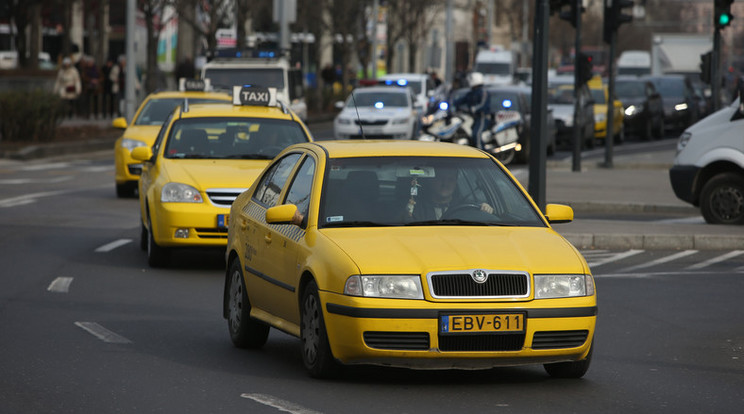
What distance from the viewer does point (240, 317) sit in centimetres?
969

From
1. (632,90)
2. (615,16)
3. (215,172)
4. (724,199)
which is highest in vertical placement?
(615,16)

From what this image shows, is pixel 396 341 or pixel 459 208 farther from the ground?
pixel 459 208

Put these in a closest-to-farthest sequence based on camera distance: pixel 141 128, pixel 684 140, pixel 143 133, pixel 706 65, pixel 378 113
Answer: pixel 684 140
pixel 143 133
pixel 141 128
pixel 706 65
pixel 378 113

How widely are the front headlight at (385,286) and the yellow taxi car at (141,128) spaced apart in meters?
13.4

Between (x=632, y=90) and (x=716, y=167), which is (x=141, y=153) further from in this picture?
Result: (x=632, y=90)

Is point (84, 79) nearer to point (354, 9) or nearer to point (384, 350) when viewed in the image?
point (354, 9)

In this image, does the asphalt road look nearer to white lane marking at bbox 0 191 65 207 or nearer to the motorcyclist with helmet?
white lane marking at bbox 0 191 65 207

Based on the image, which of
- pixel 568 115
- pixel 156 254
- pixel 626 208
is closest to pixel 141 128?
pixel 626 208

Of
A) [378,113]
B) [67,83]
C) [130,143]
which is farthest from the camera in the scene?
[67,83]

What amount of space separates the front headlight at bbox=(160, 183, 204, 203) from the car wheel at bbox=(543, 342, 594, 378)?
615 centimetres

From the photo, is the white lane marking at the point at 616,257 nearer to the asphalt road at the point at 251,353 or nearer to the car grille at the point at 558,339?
the asphalt road at the point at 251,353

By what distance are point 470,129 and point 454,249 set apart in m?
22.7

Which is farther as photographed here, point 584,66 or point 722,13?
point 584,66

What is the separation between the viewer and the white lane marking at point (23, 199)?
21359mm
